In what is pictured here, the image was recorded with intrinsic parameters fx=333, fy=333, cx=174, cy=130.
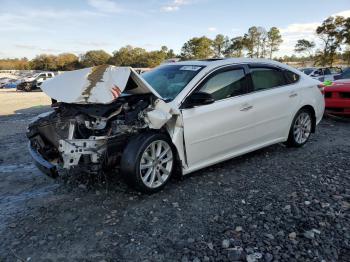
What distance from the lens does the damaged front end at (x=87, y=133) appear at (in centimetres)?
364

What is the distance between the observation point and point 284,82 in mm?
5465

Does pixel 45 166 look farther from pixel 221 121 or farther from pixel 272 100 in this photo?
pixel 272 100

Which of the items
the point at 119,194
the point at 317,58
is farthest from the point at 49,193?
the point at 317,58

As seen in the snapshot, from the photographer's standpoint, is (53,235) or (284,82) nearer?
(53,235)

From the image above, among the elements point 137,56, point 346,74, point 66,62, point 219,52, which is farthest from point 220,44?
point 346,74

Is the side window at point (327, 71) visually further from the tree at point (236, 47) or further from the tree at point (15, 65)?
the tree at point (15, 65)

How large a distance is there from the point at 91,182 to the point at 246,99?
7.96 feet

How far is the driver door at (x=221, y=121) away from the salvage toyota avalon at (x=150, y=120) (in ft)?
0.04

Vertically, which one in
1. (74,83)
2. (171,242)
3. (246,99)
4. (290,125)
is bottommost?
(171,242)

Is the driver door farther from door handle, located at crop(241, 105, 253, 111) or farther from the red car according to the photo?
the red car

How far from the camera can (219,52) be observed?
7206 centimetres

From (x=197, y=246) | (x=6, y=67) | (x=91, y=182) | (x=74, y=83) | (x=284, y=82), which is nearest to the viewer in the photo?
(x=197, y=246)

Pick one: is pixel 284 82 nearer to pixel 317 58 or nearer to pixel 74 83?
pixel 74 83

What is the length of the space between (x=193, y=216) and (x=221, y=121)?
1.46m
